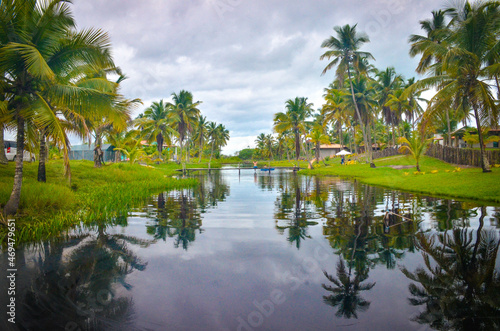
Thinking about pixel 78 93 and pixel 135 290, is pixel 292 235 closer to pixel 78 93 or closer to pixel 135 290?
pixel 135 290

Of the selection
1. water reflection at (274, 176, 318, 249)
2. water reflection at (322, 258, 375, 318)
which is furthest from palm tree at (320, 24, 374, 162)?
water reflection at (322, 258, 375, 318)

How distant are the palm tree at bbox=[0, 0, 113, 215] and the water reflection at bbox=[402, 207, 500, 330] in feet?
30.1

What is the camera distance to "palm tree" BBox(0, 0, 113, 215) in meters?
7.93

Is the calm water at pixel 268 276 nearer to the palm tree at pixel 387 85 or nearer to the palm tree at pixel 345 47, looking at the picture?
the palm tree at pixel 345 47

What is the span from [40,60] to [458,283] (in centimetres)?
993

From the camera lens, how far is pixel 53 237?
7.62m

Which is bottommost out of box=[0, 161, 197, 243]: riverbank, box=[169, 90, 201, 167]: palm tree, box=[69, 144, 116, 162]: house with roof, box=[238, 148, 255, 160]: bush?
box=[0, 161, 197, 243]: riverbank

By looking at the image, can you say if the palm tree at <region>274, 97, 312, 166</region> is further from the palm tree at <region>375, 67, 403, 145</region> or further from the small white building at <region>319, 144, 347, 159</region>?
the small white building at <region>319, 144, 347, 159</region>

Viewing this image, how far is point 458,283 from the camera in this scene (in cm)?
470

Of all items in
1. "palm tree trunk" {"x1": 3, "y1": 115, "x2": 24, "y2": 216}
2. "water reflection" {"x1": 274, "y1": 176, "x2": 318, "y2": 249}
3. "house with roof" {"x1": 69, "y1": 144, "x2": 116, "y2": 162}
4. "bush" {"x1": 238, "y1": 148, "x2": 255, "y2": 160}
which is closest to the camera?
"water reflection" {"x1": 274, "y1": 176, "x2": 318, "y2": 249}

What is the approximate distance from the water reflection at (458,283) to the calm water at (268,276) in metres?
0.02

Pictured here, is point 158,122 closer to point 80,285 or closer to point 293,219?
point 293,219

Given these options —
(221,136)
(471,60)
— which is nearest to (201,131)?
(221,136)

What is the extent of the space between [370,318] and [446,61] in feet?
53.3
